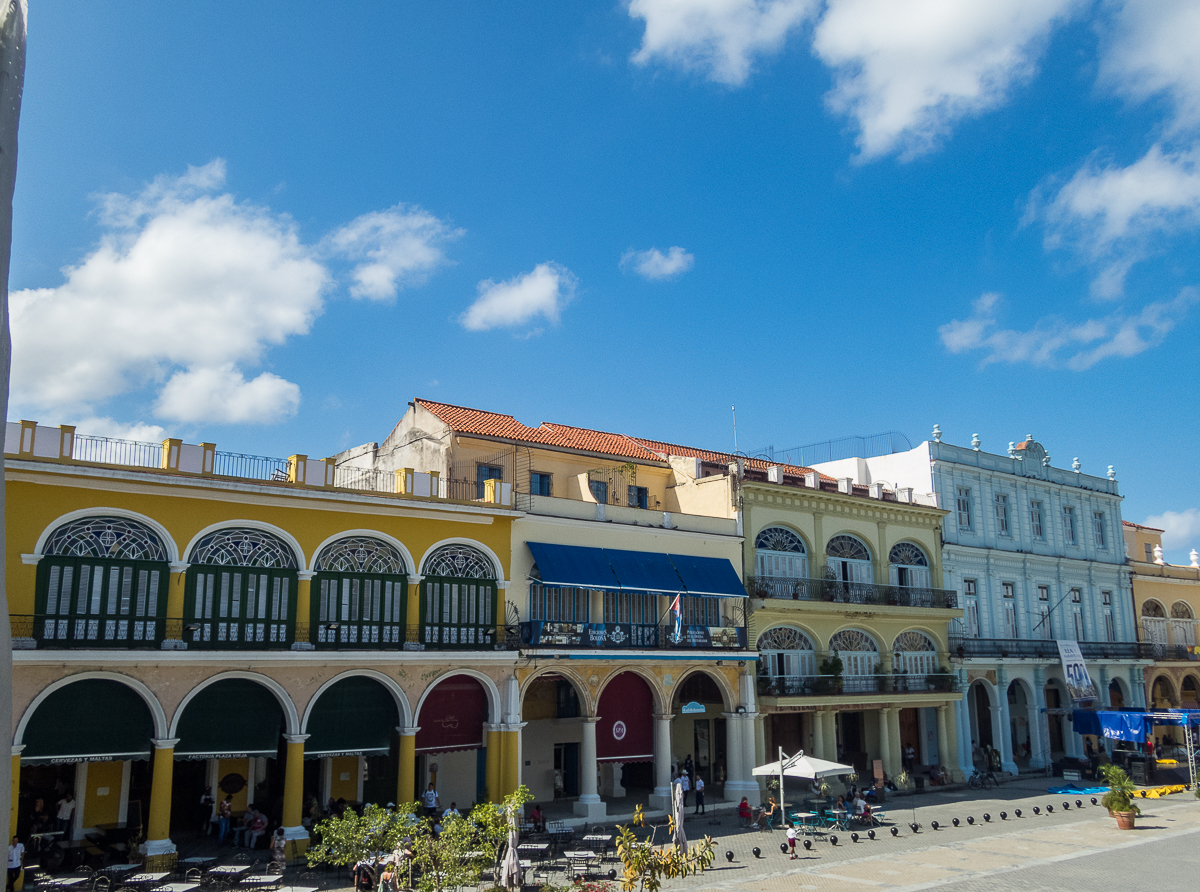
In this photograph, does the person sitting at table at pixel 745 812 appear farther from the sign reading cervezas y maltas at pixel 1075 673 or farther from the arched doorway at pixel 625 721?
the sign reading cervezas y maltas at pixel 1075 673

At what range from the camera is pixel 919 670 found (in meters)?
39.2

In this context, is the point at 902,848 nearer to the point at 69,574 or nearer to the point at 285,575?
the point at 285,575

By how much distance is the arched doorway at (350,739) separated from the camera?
25250 mm

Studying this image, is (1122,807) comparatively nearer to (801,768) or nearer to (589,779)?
(801,768)

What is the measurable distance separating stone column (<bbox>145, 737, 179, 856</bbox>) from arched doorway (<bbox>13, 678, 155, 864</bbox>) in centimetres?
48

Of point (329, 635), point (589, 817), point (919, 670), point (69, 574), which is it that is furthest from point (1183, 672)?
point (69, 574)

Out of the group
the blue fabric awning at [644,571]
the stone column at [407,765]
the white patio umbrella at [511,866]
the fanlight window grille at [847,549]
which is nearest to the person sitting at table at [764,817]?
the blue fabric awning at [644,571]

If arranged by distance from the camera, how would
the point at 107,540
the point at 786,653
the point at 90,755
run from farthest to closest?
the point at 786,653 → the point at 107,540 → the point at 90,755

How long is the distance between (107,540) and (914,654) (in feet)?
97.7

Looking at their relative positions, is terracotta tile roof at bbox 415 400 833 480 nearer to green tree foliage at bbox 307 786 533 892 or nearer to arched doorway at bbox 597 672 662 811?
arched doorway at bbox 597 672 662 811

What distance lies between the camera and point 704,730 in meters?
36.8

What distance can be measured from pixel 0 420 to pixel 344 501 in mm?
20548

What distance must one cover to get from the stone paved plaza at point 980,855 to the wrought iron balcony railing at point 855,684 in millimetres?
4519

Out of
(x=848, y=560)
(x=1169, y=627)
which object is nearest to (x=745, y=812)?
(x=848, y=560)
